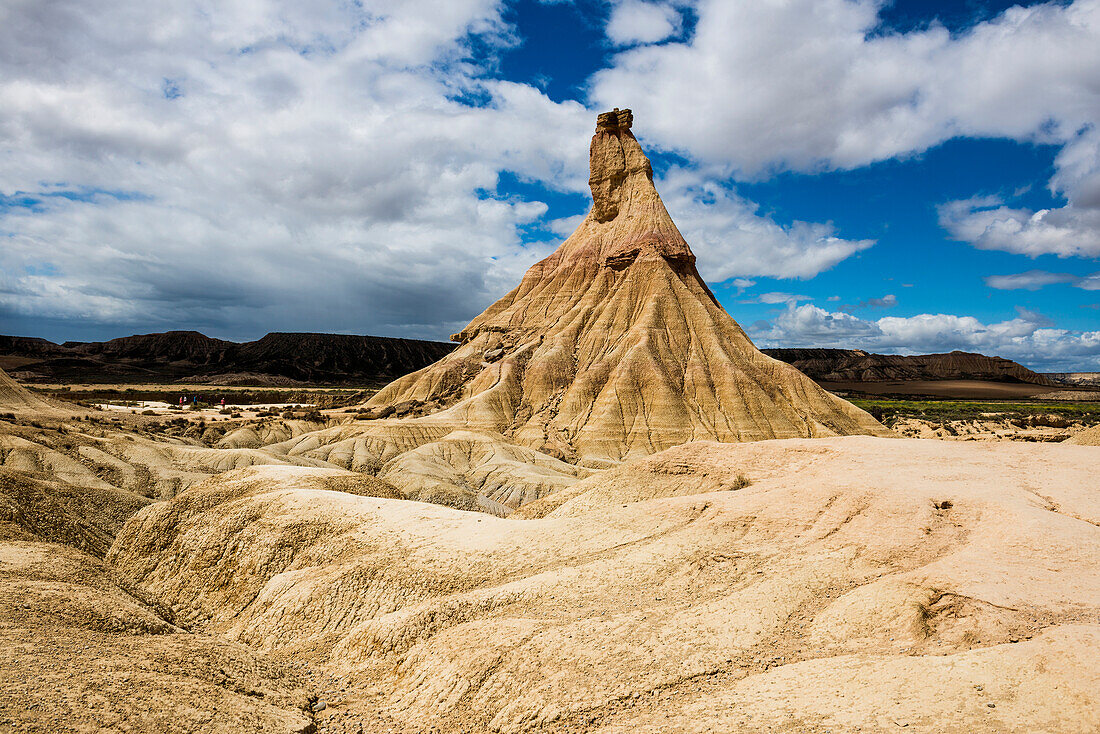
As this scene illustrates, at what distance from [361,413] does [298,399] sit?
4020 centimetres

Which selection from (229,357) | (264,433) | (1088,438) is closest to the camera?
(1088,438)

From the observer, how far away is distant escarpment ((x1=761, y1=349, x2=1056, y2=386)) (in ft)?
588

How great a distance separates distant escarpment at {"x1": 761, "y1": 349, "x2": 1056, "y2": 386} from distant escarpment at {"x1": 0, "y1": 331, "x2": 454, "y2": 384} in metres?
128

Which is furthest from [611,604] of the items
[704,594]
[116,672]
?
[116,672]

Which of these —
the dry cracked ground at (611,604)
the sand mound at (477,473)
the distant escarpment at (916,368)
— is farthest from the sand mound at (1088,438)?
the distant escarpment at (916,368)

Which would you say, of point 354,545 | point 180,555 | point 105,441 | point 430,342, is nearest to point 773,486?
point 354,545

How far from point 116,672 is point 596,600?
7.46 m

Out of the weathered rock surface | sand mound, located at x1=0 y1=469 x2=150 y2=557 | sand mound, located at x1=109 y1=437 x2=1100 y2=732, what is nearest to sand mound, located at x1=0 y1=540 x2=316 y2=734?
sand mound, located at x1=109 y1=437 x2=1100 y2=732

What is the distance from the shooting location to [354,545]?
1428 centimetres

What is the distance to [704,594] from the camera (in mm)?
10344

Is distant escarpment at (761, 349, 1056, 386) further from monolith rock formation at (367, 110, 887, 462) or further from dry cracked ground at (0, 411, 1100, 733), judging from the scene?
dry cracked ground at (0, 411, 1100, 733)

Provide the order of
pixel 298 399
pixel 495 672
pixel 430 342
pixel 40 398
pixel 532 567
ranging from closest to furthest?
pixel 495 672 → pixel 532 567 → pixel 40 398 → pixel 298 399 → pixel 430 342

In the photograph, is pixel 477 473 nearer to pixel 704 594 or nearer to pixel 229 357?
pixel 704 594

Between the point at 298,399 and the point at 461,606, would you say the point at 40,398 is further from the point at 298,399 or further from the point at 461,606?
the point at 461,606
